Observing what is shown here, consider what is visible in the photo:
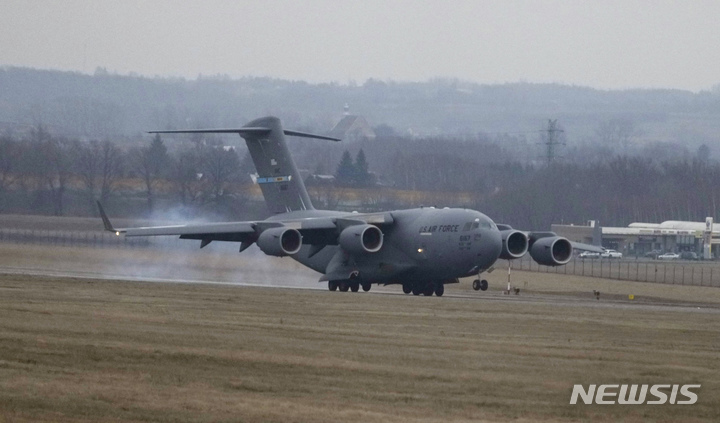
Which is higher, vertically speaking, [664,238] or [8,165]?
[8,165]

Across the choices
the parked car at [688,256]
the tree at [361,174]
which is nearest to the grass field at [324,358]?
the tree at [361,174]

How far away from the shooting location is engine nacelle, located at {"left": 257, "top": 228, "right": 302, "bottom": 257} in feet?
120

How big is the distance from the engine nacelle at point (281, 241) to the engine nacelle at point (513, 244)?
250 inches

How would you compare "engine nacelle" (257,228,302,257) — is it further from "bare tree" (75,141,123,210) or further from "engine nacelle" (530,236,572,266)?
"bare tree" (75,141,123,210)

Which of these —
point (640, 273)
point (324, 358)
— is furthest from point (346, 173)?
point (324, 358)

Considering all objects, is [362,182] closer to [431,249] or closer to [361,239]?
[361,239]

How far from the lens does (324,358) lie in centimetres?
1705

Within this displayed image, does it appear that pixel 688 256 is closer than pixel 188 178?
No

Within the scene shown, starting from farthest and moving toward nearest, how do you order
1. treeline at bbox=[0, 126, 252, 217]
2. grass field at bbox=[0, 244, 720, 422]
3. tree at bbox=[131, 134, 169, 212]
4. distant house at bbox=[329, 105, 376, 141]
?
distant house at bbox=[329, 105, 376, 141], tree at bbox=[131, 134, 169, 212], treeline at bbox=[0, 126, 252, 217], grass field at bbox=[0, 244, 720, 422]

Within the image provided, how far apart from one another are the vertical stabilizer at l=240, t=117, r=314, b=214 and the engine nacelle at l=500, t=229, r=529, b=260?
828 cm

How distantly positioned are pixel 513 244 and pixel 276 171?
1015 cm

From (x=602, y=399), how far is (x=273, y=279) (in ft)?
99.8

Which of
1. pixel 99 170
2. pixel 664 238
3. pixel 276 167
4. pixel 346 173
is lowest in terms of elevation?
pixel 664 238

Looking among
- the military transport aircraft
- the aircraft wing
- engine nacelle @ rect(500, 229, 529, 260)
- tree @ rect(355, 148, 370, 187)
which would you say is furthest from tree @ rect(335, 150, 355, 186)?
engine nacelle @ rect(500, 229, 529, 260)
